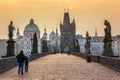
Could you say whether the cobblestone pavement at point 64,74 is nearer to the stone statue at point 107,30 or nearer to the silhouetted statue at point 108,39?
the silhouetted statue at point 108,39

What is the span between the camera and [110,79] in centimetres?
1939

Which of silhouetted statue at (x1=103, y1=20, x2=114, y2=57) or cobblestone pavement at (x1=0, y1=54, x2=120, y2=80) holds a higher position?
silhouetted statue at (x1=103, y1=20, x2=114, y2=57)

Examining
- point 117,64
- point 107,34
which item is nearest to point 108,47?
point 107,34

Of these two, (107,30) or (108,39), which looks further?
(107,30)

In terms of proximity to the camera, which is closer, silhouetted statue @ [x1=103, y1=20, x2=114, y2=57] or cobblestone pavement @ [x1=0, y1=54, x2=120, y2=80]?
cobblestone pavement @ [x1=0, y1=54, x2=120, y2=80]

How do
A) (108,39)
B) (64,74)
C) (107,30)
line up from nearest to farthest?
(64,74), (108,39), (107,30)

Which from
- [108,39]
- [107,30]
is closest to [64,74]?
[108,39]

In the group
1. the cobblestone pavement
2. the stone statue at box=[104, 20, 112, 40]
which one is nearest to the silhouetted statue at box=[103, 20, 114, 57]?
the stone statue at box=[104, 20, 112, 40]

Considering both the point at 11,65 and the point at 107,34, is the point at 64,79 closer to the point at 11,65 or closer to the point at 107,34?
the point at 11,65

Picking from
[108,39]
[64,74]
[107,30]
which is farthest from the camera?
[107,30]

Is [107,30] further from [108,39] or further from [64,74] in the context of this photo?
[64,74]

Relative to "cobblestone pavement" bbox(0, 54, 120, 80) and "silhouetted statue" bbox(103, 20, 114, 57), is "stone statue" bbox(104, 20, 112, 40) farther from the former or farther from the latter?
"cobblestone pavement" bbox(0, 54, 120, 80)

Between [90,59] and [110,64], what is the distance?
598 inches

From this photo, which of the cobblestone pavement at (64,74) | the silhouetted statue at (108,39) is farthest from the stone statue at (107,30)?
the cobblestone pavement at (64,74)
